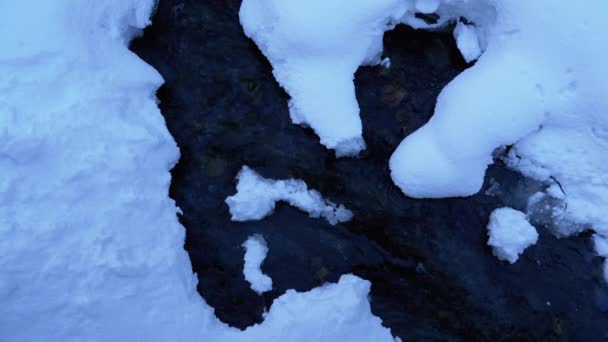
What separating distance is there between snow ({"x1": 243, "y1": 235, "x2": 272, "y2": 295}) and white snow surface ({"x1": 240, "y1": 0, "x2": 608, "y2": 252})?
770 mm

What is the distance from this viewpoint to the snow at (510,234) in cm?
300

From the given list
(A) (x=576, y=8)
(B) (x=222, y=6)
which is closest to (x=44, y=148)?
(B) (x=222, y=6)

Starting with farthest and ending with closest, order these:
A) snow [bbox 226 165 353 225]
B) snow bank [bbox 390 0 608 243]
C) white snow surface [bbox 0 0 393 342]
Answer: snow [bbox 226 165 353 225] < snow bank [bbox 390 0 608 243] < white snow surface [bbox 0 0 393 342]

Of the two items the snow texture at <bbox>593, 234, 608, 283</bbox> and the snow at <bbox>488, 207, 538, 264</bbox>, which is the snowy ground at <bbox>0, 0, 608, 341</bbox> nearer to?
the snow texture at <bbox>593, 234, 608, 283</bbox>

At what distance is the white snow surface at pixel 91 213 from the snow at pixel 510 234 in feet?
2.82

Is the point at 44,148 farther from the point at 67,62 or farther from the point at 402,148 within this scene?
the point at 402,148

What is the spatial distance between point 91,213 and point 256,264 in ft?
3.35

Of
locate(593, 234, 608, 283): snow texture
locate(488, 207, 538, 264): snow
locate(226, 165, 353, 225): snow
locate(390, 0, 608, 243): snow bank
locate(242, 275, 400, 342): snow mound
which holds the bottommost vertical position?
locate(242, 275, 400, 342): snow mound

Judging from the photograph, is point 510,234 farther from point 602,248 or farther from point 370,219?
point 370,219

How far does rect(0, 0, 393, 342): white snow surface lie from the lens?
8.89ft

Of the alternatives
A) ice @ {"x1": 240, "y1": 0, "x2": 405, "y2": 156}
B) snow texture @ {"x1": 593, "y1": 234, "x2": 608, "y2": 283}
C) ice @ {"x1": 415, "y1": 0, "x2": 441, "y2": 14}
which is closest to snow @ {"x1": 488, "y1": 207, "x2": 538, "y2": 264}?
snow texture @ {"x1": 593, "y1": 234, "x2": 608, "y2": 283}

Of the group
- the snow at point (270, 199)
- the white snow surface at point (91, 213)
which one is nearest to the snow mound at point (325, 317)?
the white snow surface at point (91, 213)

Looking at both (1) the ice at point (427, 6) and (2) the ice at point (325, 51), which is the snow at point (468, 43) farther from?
(2) the ice at point (325, 51)

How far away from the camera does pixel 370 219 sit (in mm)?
3135
